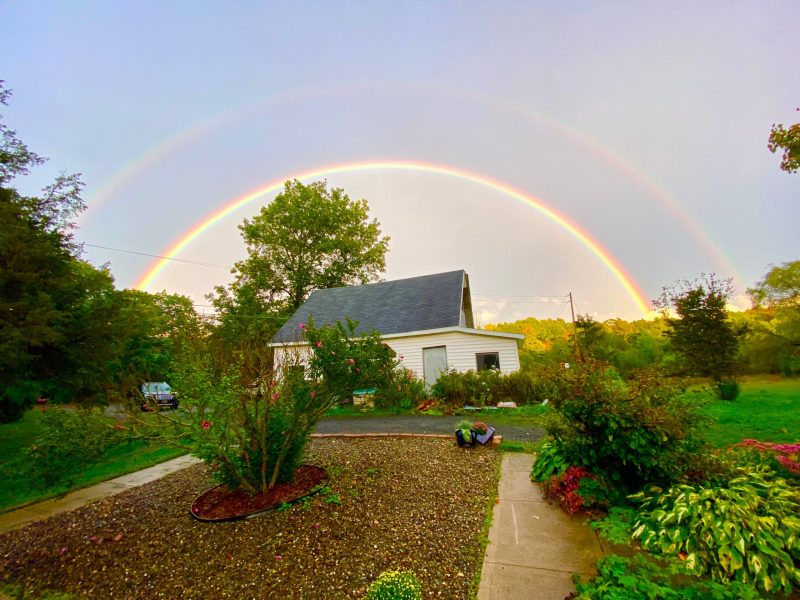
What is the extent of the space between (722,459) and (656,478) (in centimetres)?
72

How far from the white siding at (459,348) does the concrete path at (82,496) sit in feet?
26.6

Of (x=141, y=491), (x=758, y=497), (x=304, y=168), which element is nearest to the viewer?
(x=758, y=497)

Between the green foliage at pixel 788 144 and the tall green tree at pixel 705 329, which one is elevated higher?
the green foliage at pixel 788 144

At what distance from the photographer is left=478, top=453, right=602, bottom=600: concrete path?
96.6 inches

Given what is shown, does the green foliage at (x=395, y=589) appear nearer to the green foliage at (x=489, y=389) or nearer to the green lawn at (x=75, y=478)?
the green lawn at (x=75, y=478)

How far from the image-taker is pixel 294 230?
101 ft

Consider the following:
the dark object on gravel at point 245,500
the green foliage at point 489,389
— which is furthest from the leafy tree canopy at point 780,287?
the dark object on gravel at point 245,500

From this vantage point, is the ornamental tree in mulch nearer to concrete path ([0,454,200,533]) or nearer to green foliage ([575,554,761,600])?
concrete path ([0,454,200,533])

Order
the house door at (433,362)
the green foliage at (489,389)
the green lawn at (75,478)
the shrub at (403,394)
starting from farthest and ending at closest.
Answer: the house door at (433,362) < the shrub at (403,394) < the green foliage at (489,389) < the green lawn at (75,478)

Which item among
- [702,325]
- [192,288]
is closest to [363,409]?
[702,325]

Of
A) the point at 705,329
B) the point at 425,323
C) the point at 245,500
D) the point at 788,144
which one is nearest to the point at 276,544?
the point at 245,500

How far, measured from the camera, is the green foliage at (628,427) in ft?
10.5

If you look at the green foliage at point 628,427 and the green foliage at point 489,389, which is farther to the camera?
the green foliage at point 489,389

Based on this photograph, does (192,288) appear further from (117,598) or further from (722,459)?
(722,459)
